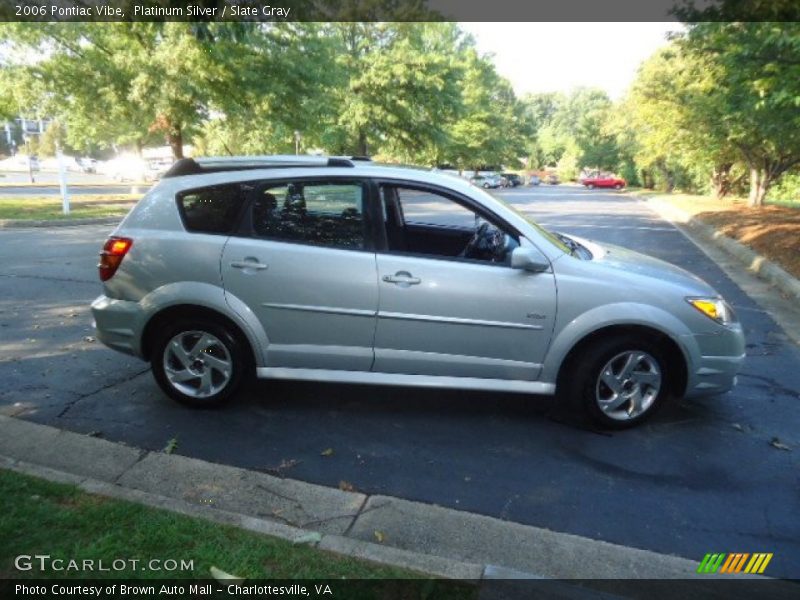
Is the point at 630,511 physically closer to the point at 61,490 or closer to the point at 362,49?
the point at 61,490

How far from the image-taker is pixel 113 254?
4.23 meters

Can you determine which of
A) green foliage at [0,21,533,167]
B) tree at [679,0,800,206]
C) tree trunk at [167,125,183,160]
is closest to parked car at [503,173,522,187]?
green foliage at [0,21,533,167]

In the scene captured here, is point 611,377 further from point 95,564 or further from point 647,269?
point 95,564

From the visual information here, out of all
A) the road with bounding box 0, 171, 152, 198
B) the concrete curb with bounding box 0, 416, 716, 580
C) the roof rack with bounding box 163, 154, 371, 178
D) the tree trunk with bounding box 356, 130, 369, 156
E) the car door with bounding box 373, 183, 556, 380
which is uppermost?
the tree trunk with bounding box 356, 130, 369, 156

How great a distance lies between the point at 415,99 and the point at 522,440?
1146 inches

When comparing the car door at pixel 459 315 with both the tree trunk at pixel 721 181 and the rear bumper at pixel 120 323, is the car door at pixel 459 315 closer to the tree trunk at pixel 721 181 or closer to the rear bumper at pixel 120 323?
the rear bumper at pixel 120 323

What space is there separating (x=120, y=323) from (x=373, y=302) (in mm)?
1840

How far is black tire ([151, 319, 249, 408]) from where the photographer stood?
13.8ft

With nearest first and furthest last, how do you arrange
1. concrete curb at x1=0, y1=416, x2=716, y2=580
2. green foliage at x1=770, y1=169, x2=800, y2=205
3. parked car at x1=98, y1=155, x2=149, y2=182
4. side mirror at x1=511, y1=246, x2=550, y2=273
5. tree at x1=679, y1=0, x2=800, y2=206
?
concrete curb at x1=0, y1=416, x2=716, y2=580, side mirror at x1=511, y1=246, x2=550, y2=273, tree at x1=679, y1=0, x2=800, y2=206, green foliage at x1=770, y1=169, x2=800, y2=205, parked car at x1=98, y1=155, x2=149, y2=182

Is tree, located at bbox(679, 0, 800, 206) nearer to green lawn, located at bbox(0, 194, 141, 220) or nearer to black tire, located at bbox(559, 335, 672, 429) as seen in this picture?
black tire, located at bbox(559, 335, 672, 429)

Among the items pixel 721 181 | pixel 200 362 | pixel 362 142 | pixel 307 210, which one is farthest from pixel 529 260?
pixel 721 181

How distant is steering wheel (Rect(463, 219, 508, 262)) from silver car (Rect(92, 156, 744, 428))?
0.09 feet

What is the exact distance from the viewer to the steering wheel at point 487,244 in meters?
4.30

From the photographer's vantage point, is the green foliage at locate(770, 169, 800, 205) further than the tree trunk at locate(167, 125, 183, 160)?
Yes
